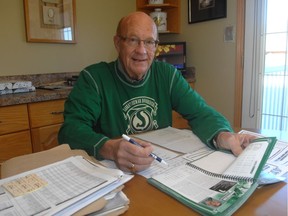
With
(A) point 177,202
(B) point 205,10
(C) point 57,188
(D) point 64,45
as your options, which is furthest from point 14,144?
(B) point 205,10

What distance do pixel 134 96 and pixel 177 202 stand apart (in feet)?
2.51

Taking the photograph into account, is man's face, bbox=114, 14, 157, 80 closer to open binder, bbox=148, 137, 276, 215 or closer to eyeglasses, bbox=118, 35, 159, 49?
eyeglasses, bbox=118, 35, 159, 49

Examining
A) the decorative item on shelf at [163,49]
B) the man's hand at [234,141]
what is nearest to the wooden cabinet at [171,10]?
the decorative item on shelf at [163,49]

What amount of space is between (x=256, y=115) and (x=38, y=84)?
72.3 inches

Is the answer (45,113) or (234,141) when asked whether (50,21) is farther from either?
(234,141)

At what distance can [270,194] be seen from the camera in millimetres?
603

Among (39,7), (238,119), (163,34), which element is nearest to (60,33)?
(39,7)

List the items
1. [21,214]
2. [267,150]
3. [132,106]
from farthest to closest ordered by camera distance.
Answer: [132,106]
[267,150]
[21,214]

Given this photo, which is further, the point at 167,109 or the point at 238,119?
the point at 238,119

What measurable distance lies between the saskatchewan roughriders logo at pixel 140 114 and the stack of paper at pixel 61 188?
22.1 inches

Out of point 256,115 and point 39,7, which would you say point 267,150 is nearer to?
point 256,115

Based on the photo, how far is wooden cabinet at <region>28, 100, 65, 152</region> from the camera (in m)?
1.75

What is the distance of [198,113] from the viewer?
→ 3.88 ft

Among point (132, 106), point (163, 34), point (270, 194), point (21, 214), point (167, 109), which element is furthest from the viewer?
point (163, 34)
